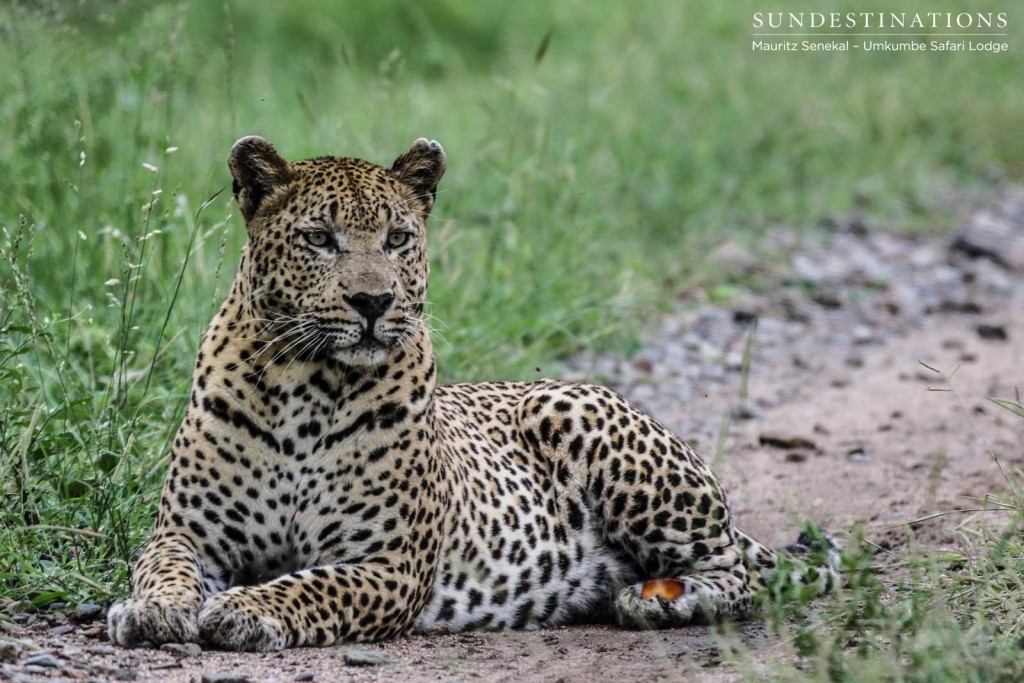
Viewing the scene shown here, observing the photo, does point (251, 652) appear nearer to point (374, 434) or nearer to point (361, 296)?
point (374, 434)

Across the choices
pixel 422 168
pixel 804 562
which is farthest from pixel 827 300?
pixel 422 168

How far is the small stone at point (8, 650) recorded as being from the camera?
5.02 m

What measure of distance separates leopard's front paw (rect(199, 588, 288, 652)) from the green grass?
1.73 feet

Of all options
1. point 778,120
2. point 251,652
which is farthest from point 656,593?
point 778,120

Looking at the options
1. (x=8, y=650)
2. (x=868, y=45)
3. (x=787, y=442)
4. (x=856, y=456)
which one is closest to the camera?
(x=8, y=650)

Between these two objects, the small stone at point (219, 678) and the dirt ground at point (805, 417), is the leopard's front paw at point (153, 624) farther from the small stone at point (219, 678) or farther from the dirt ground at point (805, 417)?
the small stone at point (219, 678)

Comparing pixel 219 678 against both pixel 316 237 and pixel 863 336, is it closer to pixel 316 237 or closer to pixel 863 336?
pixel 316 237

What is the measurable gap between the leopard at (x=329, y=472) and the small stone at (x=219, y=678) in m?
0.31

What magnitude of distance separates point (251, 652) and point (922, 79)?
14.4m

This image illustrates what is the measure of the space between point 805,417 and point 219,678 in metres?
5.90

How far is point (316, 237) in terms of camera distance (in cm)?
570

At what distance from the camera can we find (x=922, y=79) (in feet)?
58.2

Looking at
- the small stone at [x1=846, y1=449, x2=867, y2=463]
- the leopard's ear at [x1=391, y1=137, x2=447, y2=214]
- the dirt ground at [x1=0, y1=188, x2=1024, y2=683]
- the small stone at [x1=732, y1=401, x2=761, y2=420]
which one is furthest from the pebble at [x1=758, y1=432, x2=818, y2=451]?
the leopard's ear at [x1=391, y1=137, x2=447, y2=214]

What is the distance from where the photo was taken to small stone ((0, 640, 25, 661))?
5.02 m
